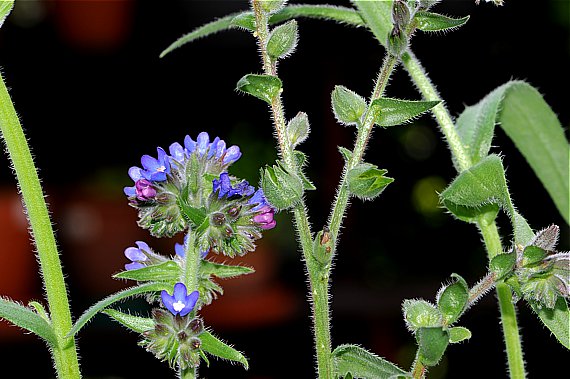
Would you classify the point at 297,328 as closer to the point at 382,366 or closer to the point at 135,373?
the point at 135,373

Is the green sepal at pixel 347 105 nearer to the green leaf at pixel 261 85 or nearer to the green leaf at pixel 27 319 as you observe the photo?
the green leaf at pixel 261 85

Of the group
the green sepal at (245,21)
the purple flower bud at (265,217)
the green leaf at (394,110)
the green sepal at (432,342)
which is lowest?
the green sepal at (432,342)

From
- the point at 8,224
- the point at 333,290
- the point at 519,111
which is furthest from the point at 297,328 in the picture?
the point at 519,111

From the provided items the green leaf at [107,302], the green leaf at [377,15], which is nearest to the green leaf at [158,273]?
the green leaf at [107,302]

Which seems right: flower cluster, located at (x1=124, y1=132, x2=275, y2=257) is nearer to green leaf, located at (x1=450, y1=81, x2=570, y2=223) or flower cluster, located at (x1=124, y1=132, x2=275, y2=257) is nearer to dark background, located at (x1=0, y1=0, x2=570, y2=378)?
green leaf, located at (x1=450, y1=81, x2=570, y2=223)

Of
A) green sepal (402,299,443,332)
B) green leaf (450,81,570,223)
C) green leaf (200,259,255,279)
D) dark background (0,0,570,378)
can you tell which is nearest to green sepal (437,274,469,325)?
green sepal (402,299,443,332)

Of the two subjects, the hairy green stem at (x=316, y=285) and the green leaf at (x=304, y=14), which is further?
the green leaf at (x=304, y=14)
